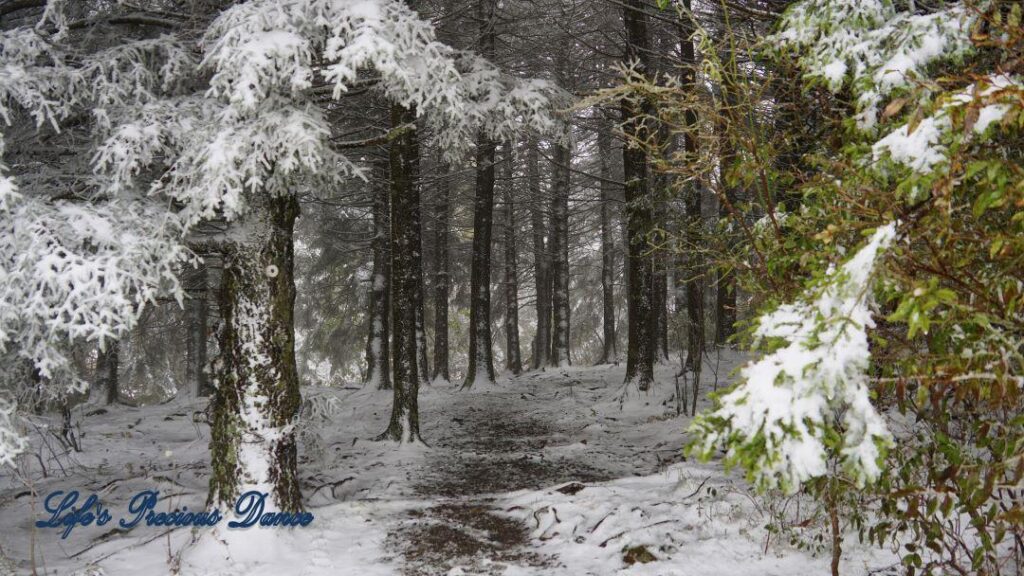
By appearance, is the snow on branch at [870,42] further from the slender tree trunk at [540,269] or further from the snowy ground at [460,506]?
the slender tree trunk at [540,269]

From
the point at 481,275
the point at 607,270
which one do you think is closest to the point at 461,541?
the point at 481,275

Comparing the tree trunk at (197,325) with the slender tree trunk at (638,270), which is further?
the tree trunk at (197,325)

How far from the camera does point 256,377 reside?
5.19 metres

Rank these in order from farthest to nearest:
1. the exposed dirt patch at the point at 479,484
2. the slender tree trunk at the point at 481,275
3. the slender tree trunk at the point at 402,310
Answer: the slender tree trunk at the point at 481,275, the slender tree trunk at the point at 402,310, the exposed dirt patch at the point at 479,484

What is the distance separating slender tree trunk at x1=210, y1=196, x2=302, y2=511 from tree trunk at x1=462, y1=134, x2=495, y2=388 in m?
8.33

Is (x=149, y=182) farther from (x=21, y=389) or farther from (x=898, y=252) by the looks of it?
(x=898, y=252)

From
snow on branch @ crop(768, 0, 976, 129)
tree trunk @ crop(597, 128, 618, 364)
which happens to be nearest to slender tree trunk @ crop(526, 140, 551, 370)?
tree trunk @ crop(597, 128, 618, 364)

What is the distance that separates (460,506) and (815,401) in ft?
15.5

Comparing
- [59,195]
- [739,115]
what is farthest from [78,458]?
[739,115]

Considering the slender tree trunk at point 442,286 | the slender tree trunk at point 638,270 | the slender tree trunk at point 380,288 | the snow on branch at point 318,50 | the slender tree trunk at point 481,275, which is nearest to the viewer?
the snow on branch at point 318,50

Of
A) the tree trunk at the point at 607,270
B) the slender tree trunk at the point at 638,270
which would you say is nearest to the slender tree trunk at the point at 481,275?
the slender tree trunk at the point at 638,270

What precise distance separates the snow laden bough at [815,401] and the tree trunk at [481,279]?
1167 centimetres

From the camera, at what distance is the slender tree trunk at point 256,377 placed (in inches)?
204

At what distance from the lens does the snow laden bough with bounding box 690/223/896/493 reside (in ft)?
6.25
